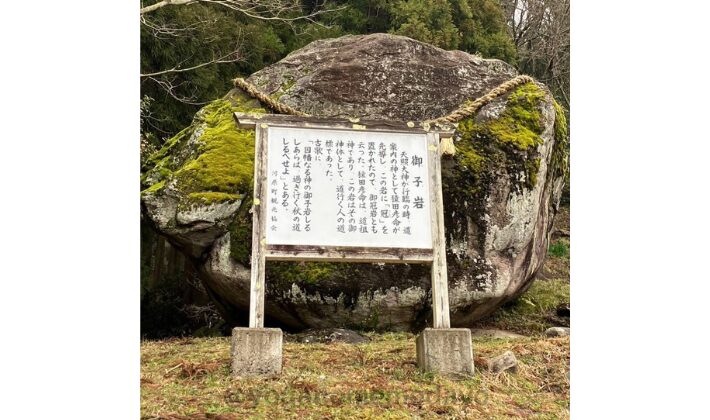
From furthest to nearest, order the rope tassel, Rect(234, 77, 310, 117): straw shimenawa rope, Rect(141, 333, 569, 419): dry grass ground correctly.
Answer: Rect(234, 77, 310, 117): straw shimenawa rope
the rope tassel
Rect(141, 333, 569, 419): dry grass ground

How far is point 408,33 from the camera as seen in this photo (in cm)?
1241

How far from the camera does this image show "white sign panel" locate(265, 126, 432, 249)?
5.16m

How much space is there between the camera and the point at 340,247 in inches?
201

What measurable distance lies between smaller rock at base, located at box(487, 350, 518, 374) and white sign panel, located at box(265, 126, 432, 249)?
1016mm

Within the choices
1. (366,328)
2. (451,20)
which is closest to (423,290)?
(366,328)

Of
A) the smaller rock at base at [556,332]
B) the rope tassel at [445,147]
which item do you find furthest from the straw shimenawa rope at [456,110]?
the smaller rock at base at [556,332]

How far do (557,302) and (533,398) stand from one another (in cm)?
473

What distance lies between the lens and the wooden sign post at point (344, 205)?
497 cm

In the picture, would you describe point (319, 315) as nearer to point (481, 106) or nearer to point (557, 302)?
point (481, 106)

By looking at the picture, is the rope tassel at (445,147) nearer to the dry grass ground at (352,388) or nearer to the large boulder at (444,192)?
the large boulder at (444,192)

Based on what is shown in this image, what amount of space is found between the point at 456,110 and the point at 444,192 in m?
0.86

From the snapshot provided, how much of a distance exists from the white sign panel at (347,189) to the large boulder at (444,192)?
1.67 m

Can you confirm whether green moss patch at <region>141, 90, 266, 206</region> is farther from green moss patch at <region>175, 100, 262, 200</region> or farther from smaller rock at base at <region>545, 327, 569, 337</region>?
smaller rock at base at <region>545, 327, 569, 337</region>

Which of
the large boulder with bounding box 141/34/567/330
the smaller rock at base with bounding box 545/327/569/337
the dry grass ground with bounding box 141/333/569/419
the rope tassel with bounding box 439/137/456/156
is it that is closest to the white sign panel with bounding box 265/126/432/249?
the rope tassel with bounding box 439/137/456/156
